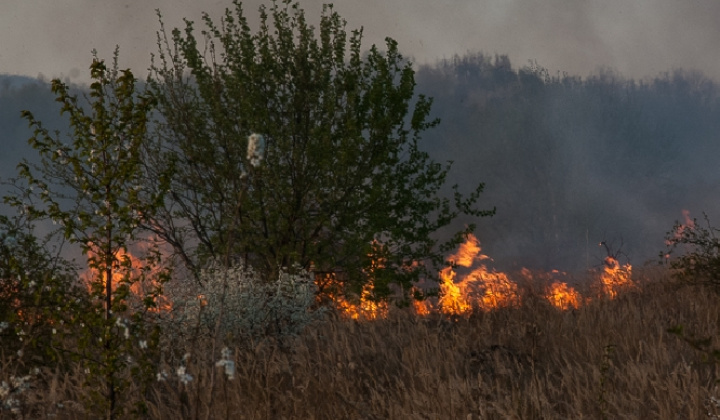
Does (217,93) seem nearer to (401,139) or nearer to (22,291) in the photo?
(401,139)

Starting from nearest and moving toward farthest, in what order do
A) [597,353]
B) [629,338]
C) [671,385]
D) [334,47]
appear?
[671,385]
[597,353]
[629,338]
[334,47]

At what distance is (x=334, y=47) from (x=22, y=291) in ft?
22.3

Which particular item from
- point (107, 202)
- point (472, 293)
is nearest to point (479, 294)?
point (472, 293)

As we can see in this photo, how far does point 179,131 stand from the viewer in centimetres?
1245

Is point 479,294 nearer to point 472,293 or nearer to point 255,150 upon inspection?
point 472,293

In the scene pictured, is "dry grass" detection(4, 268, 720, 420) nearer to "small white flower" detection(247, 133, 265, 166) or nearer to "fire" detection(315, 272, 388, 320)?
"fire" detection(315, 272, 388, 320)

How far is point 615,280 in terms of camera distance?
45.2 feet

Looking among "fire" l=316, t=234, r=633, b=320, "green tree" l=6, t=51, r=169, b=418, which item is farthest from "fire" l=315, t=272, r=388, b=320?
"green tree" l=6, t=51, r=169, b=418

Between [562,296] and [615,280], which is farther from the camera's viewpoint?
[615,280]

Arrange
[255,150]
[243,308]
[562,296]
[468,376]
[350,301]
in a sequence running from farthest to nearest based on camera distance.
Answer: [350,301]
[562,296]
[243,308]
[468,376]
[255,150]

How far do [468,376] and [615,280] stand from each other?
27.3 feet

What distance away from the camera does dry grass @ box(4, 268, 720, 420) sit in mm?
5480

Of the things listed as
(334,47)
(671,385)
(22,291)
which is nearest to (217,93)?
(334,47)

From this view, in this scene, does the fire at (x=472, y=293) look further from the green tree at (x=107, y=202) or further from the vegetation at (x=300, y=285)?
the green tree at (x=107, y=202)
